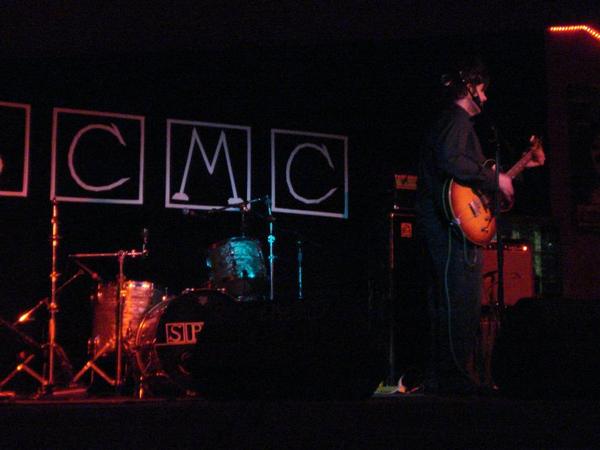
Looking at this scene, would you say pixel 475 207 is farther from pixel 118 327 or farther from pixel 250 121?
pixel 250 121

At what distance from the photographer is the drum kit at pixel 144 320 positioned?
5.59m

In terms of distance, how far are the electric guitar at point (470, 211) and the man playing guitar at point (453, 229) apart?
0.03ft

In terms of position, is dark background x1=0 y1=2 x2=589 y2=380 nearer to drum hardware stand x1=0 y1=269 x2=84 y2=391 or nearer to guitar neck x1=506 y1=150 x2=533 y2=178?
drum hardware stand x1=0 y1=269 x2=84 y2=391

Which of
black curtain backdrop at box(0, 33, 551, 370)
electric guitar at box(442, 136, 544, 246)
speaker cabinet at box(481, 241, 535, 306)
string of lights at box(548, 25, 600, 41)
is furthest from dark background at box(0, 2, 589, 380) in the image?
electric guitar at box(442, 136, 544, 246)

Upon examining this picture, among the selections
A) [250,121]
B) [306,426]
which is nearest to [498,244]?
[306,426]

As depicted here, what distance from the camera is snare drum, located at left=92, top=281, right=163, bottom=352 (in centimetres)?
631

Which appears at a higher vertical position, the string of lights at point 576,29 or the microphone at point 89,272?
the string of lights at point 576,29

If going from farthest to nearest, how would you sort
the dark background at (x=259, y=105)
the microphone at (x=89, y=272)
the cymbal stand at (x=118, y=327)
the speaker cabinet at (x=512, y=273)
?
the dark background at (x=259, y=105)
the microphone at (x=89, y=272)
the cymbal stand at (x=118, y=327)
the speaker cabinet at (x=512, y=273)

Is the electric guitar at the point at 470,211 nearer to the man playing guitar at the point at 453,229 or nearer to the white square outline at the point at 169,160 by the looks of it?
the man playing guitar at the point at 453,229

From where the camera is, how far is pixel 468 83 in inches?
165

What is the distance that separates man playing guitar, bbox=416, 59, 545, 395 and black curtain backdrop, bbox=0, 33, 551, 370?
240 cm

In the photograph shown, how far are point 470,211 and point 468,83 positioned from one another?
0.65 meters

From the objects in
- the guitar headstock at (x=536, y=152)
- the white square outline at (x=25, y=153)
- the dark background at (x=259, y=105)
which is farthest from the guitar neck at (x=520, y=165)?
the white square outline at (x=25, y=153)

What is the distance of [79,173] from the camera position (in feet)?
22.0
